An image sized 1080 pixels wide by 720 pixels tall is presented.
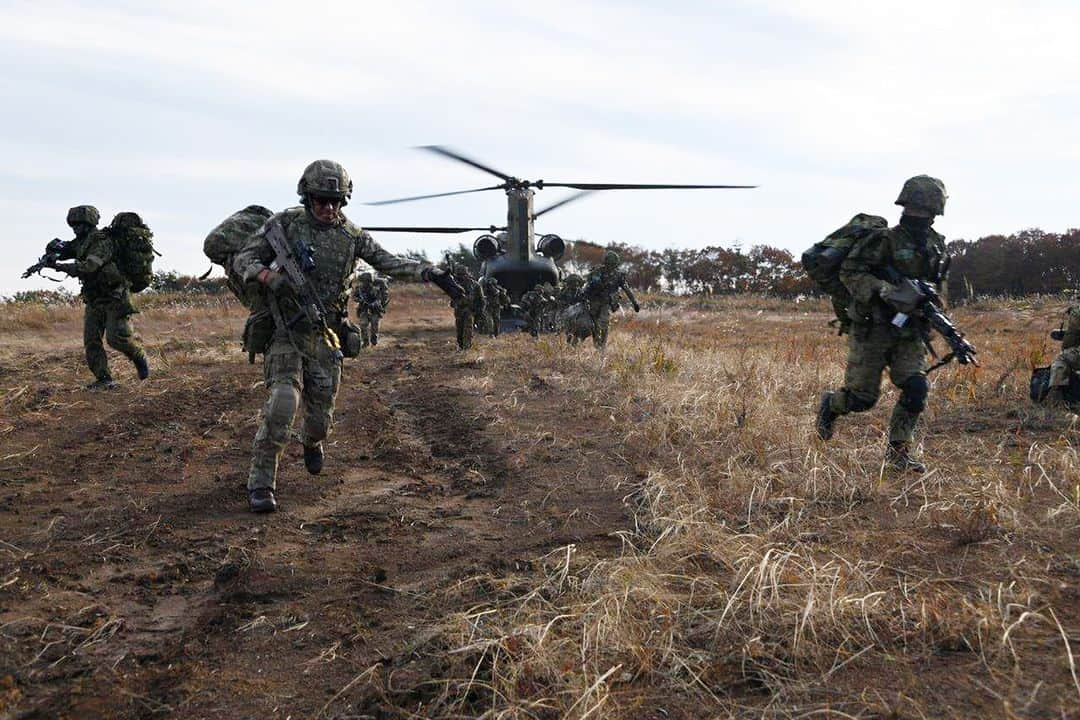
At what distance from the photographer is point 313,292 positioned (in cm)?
512

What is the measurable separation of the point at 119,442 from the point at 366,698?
4750mm

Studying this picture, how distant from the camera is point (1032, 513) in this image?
423 cm

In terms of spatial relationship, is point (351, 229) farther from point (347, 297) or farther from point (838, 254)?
point (838, 254)

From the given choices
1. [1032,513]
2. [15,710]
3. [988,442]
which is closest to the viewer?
[15,710]

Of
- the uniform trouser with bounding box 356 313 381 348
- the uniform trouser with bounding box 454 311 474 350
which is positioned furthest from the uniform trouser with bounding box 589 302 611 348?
the uniform trouser with bounding box 356 313 381 348

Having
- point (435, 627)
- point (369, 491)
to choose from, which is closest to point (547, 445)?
point (369, 491)

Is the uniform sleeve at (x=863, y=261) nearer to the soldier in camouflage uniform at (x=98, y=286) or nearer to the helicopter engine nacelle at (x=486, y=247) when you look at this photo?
the soldier in camouflage uniform at (x=98, y=286)

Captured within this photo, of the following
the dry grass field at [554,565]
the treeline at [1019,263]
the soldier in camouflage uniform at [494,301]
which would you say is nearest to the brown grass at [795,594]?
the dry grass field at [554,565]

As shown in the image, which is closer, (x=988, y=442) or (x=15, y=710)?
(x=15, y=710)

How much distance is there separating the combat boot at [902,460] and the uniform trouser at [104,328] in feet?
24.5

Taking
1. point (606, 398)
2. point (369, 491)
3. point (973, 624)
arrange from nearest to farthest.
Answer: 1. point (973, 624)
2. point (369, 491)
3. point (606, 398)

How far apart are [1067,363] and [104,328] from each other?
8993 mm

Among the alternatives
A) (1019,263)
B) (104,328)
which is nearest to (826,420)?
(104,328)

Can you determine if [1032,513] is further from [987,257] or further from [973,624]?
[987,257]
